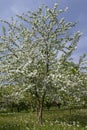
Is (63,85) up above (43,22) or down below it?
below

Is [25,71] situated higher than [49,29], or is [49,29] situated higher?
[49,29]

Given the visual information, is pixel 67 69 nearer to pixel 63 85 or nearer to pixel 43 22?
pixel 63 85

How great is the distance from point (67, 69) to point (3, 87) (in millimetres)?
4176

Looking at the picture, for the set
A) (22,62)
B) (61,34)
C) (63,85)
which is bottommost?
(63,85)

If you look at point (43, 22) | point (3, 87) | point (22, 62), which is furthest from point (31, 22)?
point (3, 87)

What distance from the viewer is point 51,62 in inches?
905

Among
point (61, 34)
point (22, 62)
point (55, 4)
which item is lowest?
point (22, 62)

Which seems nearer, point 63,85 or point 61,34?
point 63,85

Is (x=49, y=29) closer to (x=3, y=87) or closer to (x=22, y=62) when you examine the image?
Result: (x=22, y=62)

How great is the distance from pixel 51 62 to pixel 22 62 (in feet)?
5.94

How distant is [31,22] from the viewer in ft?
76.6

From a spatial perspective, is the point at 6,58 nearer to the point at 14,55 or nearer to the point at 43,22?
the point at 14,55

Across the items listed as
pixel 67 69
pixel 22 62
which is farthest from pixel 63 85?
pixel 22 62

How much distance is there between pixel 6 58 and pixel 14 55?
1.79ft
